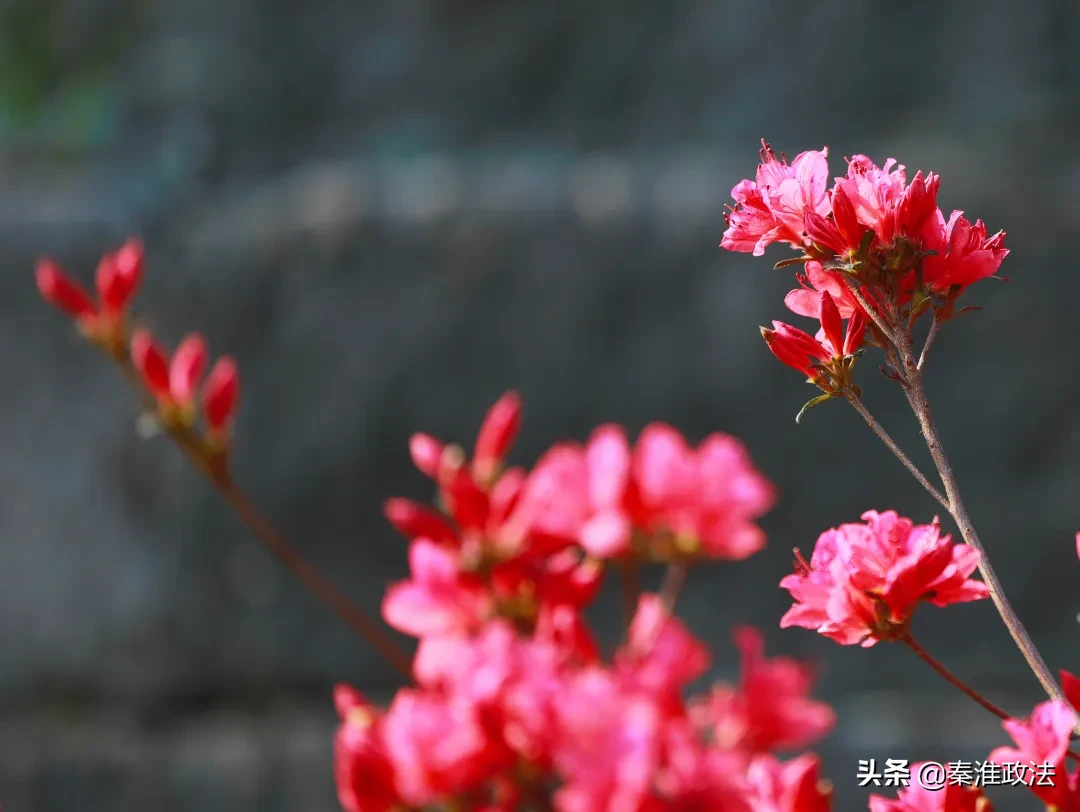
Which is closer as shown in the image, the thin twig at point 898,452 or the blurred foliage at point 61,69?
the thin twig at point 898,452

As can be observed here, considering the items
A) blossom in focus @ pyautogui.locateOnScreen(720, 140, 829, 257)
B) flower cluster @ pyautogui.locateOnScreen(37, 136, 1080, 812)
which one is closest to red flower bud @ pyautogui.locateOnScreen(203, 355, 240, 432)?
flower cluster @ pyautogui.locateOnScreen(37, 136, 1080, 812)

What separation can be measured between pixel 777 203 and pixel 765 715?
340 mm

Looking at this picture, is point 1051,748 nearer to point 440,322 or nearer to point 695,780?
point 695,780

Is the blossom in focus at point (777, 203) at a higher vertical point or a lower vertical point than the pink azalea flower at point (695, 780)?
higher

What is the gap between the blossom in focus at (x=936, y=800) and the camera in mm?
312

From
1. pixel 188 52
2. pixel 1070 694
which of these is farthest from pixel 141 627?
pixel 1070 694

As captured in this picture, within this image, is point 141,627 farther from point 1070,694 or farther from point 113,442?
point 1070,694

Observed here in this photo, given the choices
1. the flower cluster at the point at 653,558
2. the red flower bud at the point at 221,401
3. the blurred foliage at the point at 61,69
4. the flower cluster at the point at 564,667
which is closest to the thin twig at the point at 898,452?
the flower cluster at the point at 653,558

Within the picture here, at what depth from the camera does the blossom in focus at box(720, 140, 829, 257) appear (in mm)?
327

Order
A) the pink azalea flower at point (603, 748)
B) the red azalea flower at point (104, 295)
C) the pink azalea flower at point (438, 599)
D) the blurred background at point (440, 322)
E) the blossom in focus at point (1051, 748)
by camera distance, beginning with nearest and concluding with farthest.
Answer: the blossom in focus at point (1051, 748), the pink azalea flower at point (603, 748), the pink azalea flower at point (438, 599), the red azalea flower at point (104, 295), the blurred background at point (440, 322)

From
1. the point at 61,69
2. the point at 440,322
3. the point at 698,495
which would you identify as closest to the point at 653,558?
the point at 698,495

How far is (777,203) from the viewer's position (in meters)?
0.33

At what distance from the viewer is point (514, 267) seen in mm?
1209

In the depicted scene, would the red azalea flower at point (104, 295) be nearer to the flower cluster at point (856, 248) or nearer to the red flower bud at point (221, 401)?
the red flower bud at point (221, 401)
